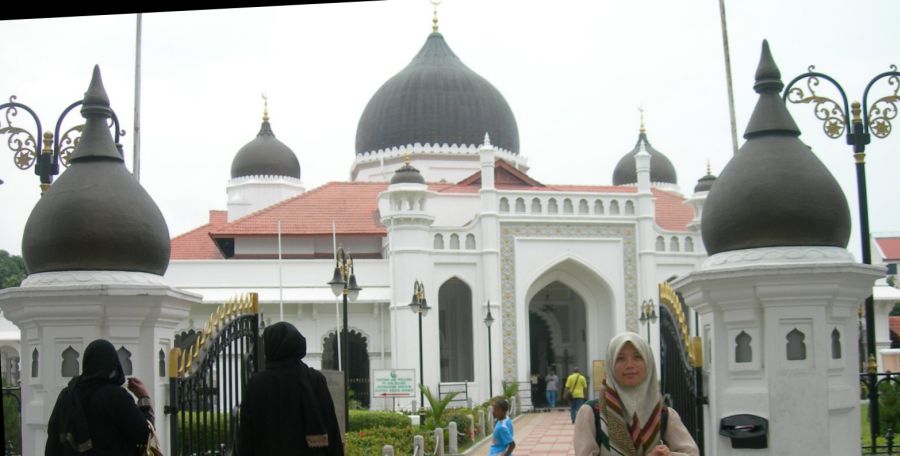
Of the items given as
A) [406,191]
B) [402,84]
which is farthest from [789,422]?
[402,84]

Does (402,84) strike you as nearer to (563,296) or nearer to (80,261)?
(563,296)

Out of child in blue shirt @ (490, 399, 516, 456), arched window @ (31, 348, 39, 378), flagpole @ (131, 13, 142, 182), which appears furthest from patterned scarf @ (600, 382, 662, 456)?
flagpole @ (131, 13, 142, 182)

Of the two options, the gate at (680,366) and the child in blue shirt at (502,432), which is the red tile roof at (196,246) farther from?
the gate at (680,366)

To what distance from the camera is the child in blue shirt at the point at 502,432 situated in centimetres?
1059

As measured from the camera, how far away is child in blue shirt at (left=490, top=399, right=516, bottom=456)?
10.6m

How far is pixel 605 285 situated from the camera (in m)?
30.9

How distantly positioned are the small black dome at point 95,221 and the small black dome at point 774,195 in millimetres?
3851

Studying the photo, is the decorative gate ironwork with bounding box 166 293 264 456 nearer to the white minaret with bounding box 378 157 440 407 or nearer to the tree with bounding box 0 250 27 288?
the white minaret with bounding box 378 157 440 407

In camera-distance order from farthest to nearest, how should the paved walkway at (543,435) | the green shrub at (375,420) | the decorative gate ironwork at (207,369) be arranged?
the green shrub at (375,420), the paved walkway at (543,435), the decorative gate ironwork at (207,369)

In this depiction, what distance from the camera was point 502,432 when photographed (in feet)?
35.3

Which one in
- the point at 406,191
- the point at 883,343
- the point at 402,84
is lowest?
the point at 883,343

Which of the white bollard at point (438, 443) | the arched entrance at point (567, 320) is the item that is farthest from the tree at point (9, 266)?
the white bollard at point (438, 443)

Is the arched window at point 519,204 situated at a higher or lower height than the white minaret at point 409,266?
higher

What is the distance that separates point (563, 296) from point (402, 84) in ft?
26.9
